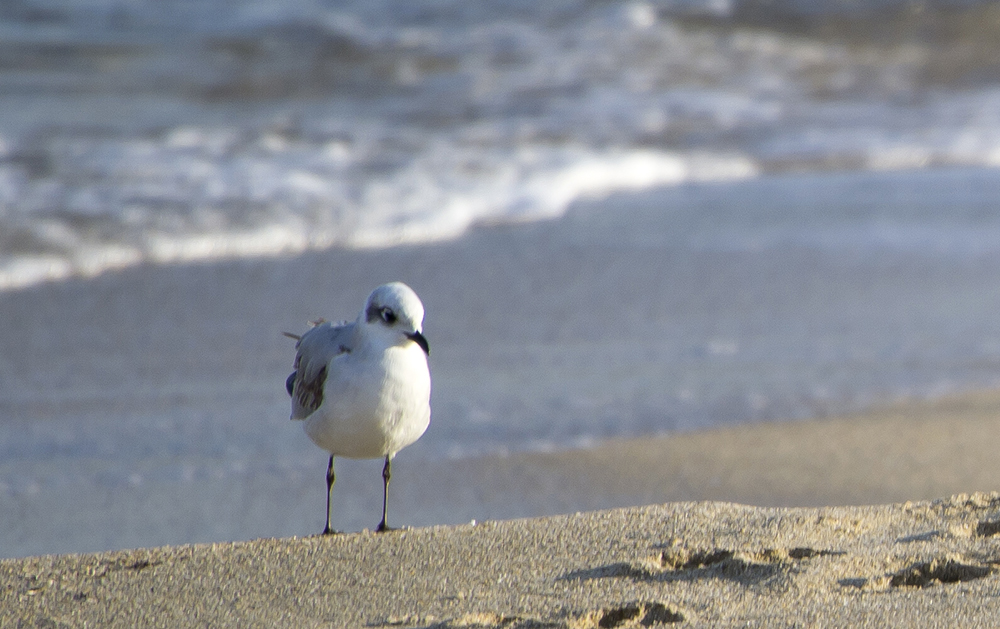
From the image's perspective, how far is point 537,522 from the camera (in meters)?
3.44

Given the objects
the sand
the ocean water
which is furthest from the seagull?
→ the ocean water

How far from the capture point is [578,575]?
120 inches

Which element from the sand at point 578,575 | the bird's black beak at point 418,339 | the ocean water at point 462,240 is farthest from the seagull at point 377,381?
the ocean water at point 462,240

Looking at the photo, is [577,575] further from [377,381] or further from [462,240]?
[462,240]

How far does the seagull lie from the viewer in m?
3.30

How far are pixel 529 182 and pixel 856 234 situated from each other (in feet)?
7.25

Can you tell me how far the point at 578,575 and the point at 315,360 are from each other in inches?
37.6

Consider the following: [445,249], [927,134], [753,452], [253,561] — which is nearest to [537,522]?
[253,561]

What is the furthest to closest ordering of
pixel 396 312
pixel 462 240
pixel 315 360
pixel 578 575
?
pixel 462 240 → pixel 315 360 → pixel 396 312 → pixel 578 575

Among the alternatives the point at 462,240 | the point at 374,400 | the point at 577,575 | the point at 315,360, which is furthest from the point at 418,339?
the point at 462,240

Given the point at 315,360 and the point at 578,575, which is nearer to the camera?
the point at 578,575

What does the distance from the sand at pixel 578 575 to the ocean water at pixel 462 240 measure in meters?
0.79

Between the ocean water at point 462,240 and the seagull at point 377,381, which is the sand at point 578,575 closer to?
the seagull at point 377,381

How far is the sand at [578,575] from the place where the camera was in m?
2.78
